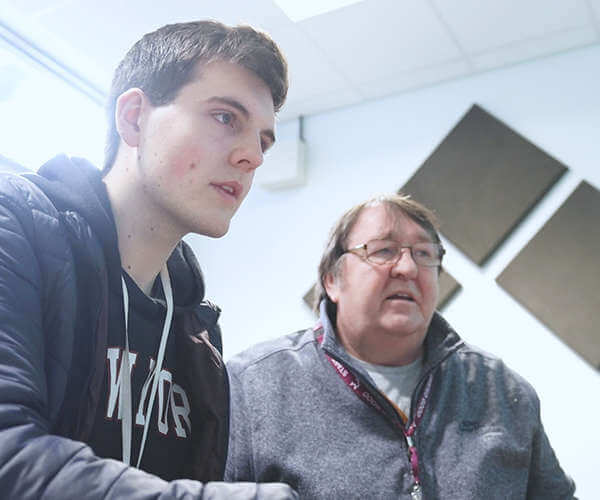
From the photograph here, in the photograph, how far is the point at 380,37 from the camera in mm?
2965

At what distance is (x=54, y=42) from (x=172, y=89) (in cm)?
235

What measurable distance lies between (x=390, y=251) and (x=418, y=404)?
0.46 metres

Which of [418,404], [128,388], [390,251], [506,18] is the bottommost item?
[128,388]

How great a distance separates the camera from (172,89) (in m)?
1.04

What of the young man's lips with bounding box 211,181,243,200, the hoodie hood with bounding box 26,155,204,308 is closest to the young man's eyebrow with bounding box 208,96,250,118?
the young man's lips with bounding box 211,181,243,200

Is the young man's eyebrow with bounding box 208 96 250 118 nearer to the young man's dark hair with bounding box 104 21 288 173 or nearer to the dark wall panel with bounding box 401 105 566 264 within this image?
the young man's dark hair with bounding box 104 21 288 173

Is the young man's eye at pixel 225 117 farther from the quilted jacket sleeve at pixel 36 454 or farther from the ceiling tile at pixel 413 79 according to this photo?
the ceiling tile at pixel 413 79

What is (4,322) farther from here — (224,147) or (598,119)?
(598,119)

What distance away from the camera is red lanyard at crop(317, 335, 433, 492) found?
136 centimetres

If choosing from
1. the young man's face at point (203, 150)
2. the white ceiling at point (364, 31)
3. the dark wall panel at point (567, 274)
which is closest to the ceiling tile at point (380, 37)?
the white ceiling at point (364, 31)

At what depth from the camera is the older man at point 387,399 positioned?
1367 mm

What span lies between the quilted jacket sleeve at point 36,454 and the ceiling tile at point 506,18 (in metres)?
2.57

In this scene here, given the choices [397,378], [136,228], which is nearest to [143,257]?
[136,228]

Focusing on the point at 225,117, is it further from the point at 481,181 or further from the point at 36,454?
the point at 481,181
